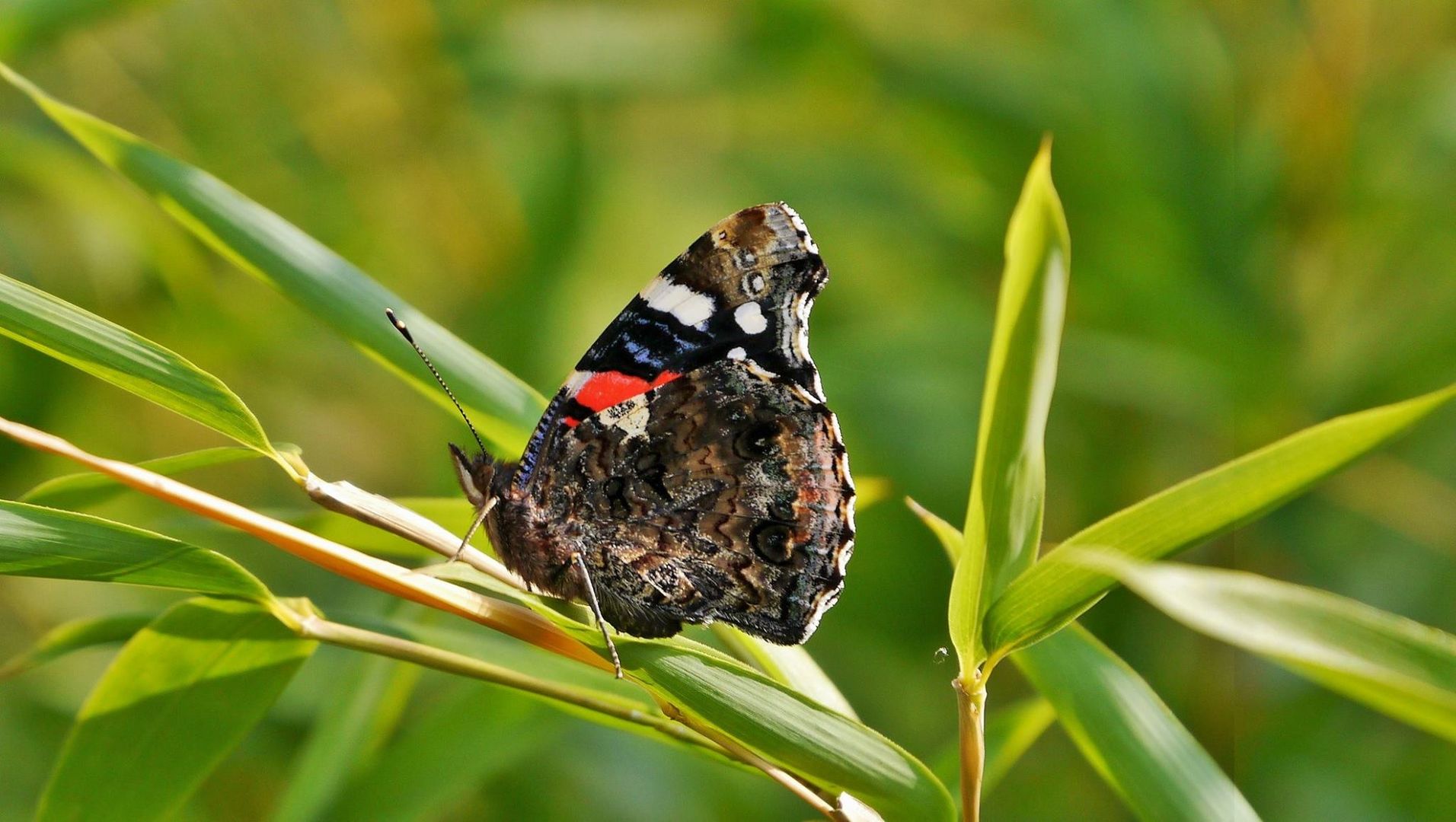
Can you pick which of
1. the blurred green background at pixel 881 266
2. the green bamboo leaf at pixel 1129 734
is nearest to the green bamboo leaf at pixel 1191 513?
the green bamboo leaf at pixel 1129 734

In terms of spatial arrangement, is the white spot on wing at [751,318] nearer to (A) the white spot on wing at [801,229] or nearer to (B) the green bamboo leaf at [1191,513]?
(A) the white spot on wing at [801,229]

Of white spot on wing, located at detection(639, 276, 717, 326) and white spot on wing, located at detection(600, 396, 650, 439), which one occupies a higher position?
white spot on wing, located at detection(639, 276, 717, 326)

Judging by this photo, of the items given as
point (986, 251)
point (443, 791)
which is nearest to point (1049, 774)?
point (986, 251)

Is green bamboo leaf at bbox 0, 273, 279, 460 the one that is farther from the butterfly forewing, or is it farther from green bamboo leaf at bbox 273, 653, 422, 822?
green bamboo leaf at bbox 273, 653, 422, 822

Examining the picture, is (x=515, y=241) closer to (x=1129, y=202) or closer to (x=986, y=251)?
(x=986, y=251)

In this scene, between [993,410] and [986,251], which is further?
[986,251]

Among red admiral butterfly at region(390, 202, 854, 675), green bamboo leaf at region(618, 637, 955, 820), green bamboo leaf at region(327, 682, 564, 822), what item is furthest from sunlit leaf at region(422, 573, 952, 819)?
green bamboo leaf at region(327, 682, 564, 822)

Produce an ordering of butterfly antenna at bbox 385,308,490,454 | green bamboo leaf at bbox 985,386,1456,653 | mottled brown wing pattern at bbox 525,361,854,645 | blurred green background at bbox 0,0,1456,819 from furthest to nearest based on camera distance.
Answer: blurred green background at bbox 0,0,1456,819 → mottled brown wing pattern at bbox 525,361,854,645 → butterfly antenna at bbox 385,308,490,454 → green bamboo leaf at bbox 985,386,1456,653
